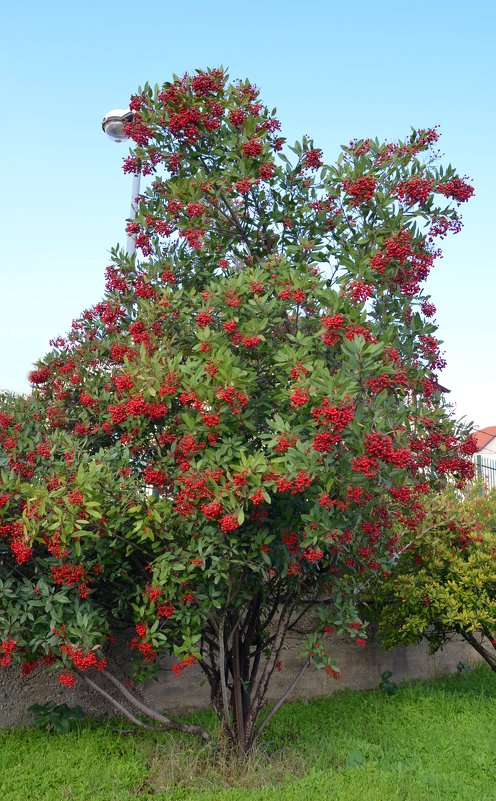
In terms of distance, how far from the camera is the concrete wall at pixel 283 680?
25.4ft

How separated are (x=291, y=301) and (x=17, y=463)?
9.06ft

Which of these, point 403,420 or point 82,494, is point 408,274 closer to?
point 403,420

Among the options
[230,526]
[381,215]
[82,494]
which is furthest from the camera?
[381,215]

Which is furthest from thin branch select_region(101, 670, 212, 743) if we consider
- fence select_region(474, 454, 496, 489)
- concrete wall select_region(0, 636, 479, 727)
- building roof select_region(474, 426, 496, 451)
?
fence select_region(474, 454, 496, 489)

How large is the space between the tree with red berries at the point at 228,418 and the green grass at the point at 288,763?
1.40ft

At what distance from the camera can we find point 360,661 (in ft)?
33.2

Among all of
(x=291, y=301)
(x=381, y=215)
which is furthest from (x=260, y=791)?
(x=381, y=215)

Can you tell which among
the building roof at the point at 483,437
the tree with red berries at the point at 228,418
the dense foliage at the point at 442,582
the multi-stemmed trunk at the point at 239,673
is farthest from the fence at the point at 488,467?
the multi-stemmed trunk at the point at 239,673

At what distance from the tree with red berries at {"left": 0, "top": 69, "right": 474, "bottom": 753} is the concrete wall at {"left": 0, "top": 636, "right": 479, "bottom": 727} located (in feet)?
4.31

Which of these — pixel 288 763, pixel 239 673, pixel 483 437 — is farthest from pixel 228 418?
pixel 483 437

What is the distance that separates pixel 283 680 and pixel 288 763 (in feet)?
8.56

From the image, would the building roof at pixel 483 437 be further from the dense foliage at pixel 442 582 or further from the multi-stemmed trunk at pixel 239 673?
the multi-stemmed trunk at pixel 239 673

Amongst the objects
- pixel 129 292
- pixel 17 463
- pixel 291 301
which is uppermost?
pixel 129 292

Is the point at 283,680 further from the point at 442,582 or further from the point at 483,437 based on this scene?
the point at 483,437
